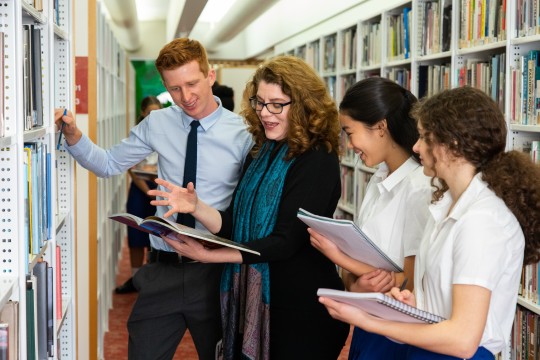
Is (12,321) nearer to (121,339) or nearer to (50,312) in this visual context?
(50,312)

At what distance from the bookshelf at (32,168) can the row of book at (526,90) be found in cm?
183

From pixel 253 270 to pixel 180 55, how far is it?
2.60 ft

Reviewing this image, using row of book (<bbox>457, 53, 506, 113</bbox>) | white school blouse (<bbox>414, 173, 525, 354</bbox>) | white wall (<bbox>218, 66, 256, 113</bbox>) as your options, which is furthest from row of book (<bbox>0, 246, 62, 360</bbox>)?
white wall (<bbox>218, 66, 256, 113</bbox>)

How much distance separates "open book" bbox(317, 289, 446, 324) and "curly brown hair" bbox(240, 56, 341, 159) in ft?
2.38

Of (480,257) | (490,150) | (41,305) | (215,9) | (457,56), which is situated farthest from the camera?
(215,9)

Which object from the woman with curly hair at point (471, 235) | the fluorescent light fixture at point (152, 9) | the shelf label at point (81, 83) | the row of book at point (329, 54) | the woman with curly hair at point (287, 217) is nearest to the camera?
the woman with curly hair at point (471, 235)

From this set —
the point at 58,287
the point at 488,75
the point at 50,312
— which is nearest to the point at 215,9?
the point at 488,75

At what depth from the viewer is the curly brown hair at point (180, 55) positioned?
256 centimetres

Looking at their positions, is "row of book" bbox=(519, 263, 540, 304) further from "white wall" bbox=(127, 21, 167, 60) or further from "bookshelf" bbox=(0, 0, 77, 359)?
"white wall" bbox=(127, 21, 167, 60)

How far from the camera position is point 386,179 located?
2064 mm

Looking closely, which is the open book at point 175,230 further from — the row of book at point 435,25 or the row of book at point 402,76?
the row of book at point 402,76

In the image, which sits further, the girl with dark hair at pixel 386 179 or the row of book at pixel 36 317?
the girl with dark hair at pixel 386 179

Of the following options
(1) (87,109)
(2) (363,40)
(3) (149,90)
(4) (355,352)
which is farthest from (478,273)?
(3) (149,90)

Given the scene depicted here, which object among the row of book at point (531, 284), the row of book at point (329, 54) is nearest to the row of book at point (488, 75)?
the row of book at point (531, 284)
